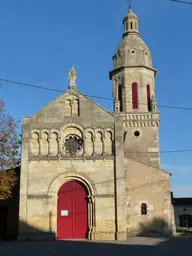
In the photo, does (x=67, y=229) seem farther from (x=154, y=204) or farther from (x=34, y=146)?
(x=154, y=204)

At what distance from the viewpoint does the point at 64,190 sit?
2711 cm

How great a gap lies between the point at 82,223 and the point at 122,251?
8519 mm

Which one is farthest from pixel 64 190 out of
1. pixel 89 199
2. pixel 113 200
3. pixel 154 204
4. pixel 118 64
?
pixel 118 64

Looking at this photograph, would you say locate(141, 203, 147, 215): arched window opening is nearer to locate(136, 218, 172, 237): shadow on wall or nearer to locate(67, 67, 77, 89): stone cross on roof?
locate(136, 218, 172, 237): shadow on wall

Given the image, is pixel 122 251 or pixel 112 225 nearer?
pixel 122 251

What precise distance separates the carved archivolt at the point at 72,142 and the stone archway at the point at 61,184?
1602 mm

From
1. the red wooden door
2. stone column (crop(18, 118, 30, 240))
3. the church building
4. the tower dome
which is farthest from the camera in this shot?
the tower dome

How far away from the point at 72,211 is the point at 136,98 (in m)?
18.4

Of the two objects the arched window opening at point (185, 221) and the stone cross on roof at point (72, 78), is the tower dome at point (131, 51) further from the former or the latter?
the arched window opening at point (185, 221)

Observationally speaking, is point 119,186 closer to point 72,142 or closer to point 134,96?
point 72,142

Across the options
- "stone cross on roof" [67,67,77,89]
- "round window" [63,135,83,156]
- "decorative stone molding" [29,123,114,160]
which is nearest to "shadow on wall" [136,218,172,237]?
"decorative stone molding" [29,123,114,160]

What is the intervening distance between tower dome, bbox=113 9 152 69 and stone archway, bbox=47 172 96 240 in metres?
19.1

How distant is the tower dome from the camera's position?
140ft

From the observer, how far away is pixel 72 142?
2798cm
